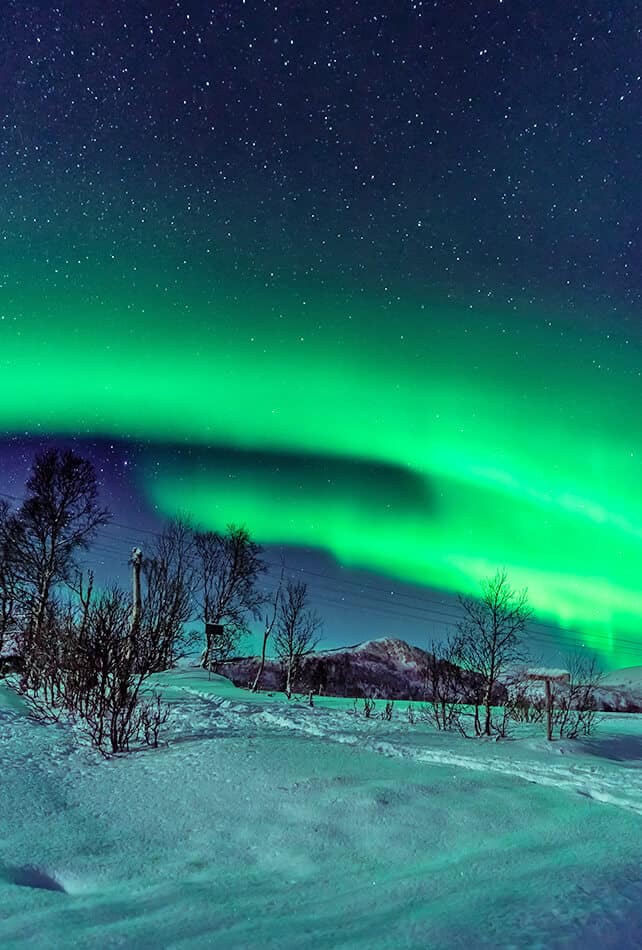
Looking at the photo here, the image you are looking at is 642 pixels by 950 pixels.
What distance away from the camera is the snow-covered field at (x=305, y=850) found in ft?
11.5

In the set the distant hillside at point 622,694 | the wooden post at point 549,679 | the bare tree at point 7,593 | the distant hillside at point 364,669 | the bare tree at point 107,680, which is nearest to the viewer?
the bare tree at point 107,680

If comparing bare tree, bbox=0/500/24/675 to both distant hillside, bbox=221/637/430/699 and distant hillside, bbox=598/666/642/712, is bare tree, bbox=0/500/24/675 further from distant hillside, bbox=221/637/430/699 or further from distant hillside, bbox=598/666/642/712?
distant hillside, bbox=598/666/642/712

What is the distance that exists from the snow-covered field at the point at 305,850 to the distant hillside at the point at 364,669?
78.1 feet

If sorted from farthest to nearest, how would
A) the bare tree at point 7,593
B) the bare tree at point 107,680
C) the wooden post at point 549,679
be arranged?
1. the bare tree at point 7,593
2. the wooden post at point 549,679
3. the bare tree at point 107,680

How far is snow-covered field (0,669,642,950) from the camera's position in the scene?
3490 mm

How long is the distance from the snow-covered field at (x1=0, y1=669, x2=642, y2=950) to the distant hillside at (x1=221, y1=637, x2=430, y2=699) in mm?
23803

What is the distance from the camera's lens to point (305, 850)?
491 cm

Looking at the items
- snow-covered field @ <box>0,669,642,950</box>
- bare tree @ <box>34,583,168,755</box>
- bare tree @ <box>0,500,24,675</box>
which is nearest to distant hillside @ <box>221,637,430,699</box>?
bare tree @ <box>0,500,24,675</box>

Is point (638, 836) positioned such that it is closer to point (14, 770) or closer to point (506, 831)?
point (506, 831)

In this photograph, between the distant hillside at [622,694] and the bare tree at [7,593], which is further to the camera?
the distant hillside at [622,694]

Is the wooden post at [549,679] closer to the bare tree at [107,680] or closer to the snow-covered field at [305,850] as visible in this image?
the snow-covered field at [305,850]

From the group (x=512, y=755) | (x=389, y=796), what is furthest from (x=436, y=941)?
(x=512, y=755)

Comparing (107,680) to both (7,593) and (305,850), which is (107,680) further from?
(7,593)

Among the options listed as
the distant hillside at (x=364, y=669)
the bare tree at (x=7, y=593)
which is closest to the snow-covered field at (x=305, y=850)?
the bare tree at (x=7, y=593)
